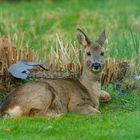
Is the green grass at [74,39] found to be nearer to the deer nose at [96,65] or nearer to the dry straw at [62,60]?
the dry straw at [62,60]

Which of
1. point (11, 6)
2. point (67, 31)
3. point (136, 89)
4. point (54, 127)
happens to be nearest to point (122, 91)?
point (136, 89)

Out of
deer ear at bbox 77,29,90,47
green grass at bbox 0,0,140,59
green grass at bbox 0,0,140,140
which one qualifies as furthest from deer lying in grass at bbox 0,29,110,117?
green grass at bbox 0,0,140,59

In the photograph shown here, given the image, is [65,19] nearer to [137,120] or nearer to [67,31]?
[67,31]

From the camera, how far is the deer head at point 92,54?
14.1 m

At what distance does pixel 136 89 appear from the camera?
14758 millimetres

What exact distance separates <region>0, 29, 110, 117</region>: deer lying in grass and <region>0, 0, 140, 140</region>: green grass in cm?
30

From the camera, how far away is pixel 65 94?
45.4 feet

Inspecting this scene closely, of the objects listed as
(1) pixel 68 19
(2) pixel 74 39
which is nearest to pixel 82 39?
(2) pixel 74 39

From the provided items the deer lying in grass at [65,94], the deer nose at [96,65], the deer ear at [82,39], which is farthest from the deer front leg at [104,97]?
the deer ear at [82,39]

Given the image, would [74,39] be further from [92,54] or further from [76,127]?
[76,127]

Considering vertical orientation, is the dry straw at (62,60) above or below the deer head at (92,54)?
below

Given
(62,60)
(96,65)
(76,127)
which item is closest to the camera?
(76,127)

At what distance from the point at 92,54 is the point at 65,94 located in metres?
0.84

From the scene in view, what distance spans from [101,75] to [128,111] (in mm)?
1261
